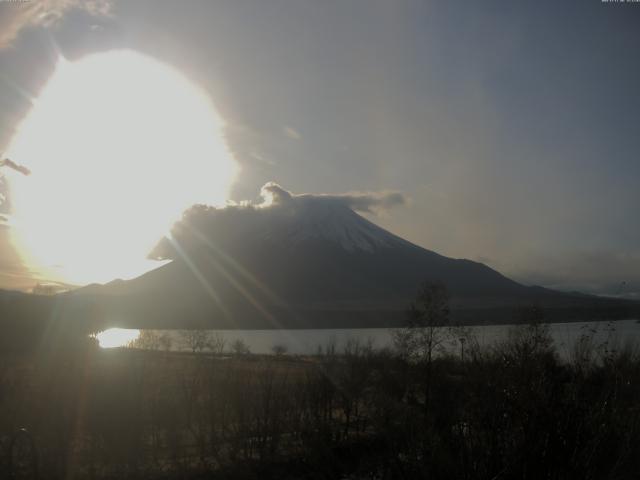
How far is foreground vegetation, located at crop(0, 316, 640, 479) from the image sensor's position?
4664 mm

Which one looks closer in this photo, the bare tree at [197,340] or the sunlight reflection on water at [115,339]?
the sunlight reflection on water at [115,339]

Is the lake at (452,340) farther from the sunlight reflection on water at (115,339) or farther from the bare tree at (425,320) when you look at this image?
the bare tree at (425,320)

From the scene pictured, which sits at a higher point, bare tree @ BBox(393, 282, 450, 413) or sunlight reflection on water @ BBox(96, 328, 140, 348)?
bare tree @ BBox(393, 282, 450, 413)

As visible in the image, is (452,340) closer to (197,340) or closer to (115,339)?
(197,340)

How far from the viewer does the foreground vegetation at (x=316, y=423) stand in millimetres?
4664

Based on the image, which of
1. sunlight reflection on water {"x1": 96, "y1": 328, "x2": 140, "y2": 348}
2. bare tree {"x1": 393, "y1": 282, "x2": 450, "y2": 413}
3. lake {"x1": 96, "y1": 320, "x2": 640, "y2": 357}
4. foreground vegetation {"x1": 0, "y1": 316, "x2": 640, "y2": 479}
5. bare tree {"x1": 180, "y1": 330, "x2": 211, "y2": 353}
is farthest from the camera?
bare tree {"x1": 180, "y1": 330, "x2": 211, "y2": 353}

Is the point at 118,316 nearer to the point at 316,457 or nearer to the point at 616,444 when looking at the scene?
the point at 316,457

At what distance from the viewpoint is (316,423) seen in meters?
15.9

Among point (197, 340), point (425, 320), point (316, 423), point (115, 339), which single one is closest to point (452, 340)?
point (425, 320)

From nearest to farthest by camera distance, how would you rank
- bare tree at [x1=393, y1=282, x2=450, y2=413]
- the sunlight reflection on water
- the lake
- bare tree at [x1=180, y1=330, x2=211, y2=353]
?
the lake → the sunlight reflection on water → bare tree at [x1=393, y1=282, x2=450, y2=413] → bare tree at [x1=180, y1=330, x2=211, y2=353]

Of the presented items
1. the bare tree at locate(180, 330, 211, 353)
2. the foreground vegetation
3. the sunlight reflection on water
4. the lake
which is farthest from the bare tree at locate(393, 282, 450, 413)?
the bare tree at locate(180, 330, 211, 353)

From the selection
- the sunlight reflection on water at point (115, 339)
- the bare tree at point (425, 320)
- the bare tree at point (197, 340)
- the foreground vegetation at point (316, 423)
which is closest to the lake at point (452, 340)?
the sunlight reflection on water at point (115, 339)

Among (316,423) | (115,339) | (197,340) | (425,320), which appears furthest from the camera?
(115,339)

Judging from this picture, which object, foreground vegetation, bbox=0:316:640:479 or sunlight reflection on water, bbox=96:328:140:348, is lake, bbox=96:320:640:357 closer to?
sunlight reflection on water, bbox=96:328:140:348
